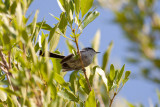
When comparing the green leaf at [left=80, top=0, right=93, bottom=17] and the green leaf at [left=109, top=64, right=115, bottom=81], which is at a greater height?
the green leaf at [left=80, top=0, right=93, bottom=17]

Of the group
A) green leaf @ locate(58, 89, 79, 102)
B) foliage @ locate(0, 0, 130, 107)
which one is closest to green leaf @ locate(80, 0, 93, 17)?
foliage @ locate(0, 0, 130, 107)

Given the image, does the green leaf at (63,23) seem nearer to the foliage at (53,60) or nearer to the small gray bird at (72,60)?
the foliage at (53,60)


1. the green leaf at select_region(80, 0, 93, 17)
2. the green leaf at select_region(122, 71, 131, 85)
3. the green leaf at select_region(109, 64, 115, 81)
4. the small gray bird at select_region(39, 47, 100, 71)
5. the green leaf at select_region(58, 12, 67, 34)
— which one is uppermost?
the green leaf at select_region(80, 0, 93, 17)

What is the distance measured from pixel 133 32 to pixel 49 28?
2.20 meters

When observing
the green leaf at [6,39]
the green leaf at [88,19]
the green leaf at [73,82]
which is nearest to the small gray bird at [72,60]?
the green leaf at [73,82]

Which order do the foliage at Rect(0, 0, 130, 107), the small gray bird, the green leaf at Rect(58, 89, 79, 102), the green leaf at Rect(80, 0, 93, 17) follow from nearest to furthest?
the foliage at Rect(0, 0, 130, 107) → the green leaf at Rect(58, 89, 79, 102) → the green leaf at Rect(80, 0, 93, 17) → the small gray bird

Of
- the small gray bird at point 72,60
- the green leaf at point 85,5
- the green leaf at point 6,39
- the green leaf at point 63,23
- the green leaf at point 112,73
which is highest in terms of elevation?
the green leaf at point 85,5

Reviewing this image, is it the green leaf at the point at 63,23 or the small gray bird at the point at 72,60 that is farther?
the small gray bird at the point at 72,60

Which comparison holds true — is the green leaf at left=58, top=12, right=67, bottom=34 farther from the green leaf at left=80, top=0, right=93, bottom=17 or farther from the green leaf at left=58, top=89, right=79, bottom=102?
the green leaf at left=58, top=89, right=79, bottom=102

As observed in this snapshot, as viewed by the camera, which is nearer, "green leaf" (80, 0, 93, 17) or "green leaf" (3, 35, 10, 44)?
"green leaf" (3, 35, 10, 44)

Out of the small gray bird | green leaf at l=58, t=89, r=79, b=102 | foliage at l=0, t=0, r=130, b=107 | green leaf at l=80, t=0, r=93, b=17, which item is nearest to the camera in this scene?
foliage at l=0, t=0, r=130, b=107

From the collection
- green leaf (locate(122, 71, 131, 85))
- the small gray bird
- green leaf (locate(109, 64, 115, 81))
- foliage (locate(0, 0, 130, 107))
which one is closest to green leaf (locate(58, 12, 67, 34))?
foliage (locate(0, 0, 130, 107))

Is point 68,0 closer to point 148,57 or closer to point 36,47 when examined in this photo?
point 36,47

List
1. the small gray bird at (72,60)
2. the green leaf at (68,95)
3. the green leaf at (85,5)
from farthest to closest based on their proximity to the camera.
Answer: the small gray bird at (72,60) < the green leaf at (85,5) < the green leaf at (68,95)
